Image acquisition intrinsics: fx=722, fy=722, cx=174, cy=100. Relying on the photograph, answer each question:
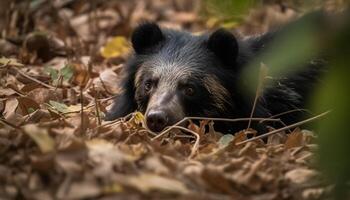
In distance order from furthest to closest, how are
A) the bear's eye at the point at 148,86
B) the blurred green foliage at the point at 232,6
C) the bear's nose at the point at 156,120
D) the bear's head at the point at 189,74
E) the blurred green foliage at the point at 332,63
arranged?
the bear's eye at the point at 148,86 < the bear's head at the point at 189,74 < the bear's nose at the point at 156,120 < the blurred green foliage at the point at 232,6 < the blurred green foliage at the point at 332,63

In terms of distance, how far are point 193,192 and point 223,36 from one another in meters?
3.16

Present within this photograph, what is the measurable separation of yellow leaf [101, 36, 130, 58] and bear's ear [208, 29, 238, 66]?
8.73 feet

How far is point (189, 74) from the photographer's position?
674 centimetres

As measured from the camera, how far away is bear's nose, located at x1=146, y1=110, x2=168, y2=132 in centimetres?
593

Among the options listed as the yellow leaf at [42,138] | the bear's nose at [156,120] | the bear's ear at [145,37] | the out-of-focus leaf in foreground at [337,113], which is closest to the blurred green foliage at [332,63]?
the out-of-focus leaf in foreground at [337,113]

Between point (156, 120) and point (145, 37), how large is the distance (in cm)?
136

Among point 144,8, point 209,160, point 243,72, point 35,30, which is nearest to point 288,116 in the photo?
point 243,72

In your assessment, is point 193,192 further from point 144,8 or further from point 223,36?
point 144,8

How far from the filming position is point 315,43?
2.69 meters

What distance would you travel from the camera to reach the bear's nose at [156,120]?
5.93 meters

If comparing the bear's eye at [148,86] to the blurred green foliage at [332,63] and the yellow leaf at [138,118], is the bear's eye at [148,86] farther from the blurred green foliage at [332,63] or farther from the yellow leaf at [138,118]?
the blurred green foliage at [332,63]

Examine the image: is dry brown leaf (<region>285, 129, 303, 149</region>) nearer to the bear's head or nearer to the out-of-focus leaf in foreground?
the bear's head

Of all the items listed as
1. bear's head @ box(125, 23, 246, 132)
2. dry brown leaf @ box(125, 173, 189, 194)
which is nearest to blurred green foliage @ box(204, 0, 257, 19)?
dry brown leaf @ box(125, 173, 189, 194)

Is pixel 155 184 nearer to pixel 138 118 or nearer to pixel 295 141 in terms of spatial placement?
pixel 295 141
